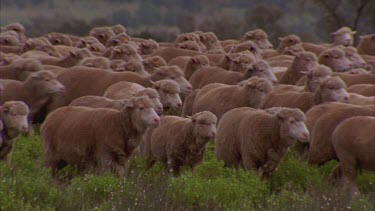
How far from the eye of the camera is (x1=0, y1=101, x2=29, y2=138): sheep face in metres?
13.4

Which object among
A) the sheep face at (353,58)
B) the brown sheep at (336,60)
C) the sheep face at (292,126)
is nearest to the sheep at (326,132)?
the sheep face at (292,126)

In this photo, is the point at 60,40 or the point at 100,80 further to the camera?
the point at 60,40

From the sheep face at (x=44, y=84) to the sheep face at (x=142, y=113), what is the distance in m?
3.56

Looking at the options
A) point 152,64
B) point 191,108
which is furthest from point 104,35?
point 191,108

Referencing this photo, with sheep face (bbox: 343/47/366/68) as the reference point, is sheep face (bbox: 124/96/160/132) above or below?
above

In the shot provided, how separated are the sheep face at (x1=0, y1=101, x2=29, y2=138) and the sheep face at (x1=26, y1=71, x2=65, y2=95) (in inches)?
118

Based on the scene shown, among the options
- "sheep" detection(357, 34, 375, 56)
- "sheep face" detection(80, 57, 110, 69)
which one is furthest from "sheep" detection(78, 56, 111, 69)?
"sheep" detection(357, 34, 375, 56)

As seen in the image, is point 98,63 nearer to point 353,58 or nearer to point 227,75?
point 227,75

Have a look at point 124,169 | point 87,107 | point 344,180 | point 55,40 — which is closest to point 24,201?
point 124,169

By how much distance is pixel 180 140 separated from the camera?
13.7 m

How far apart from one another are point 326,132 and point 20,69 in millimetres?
6480

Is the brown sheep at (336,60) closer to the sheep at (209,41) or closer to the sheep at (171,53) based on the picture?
the sheep at (171,53)

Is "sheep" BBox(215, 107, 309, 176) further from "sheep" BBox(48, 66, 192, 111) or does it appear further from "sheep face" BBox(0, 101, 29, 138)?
"sheep" BBox(48, 66, 192, 111)

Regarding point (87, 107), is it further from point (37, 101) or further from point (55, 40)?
point (55, 40)
